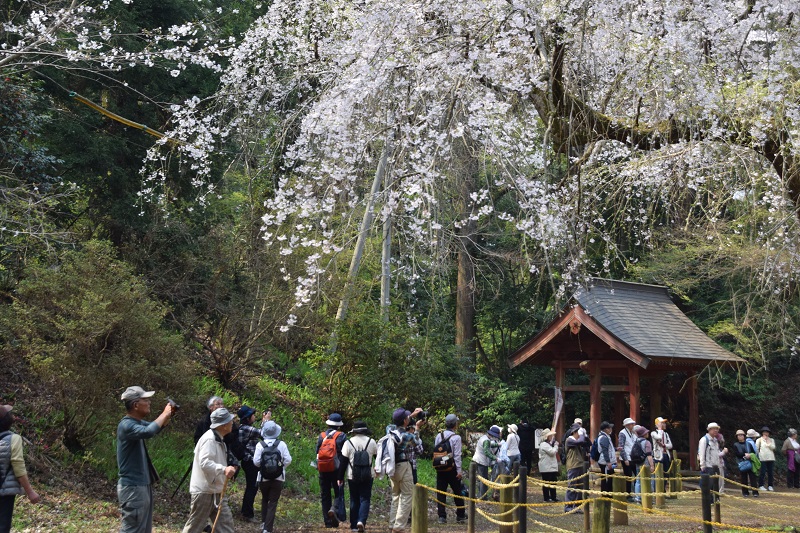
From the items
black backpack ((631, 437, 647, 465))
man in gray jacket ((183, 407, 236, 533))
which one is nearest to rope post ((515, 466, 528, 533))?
man in gray jacket ((183, 407, 236, 533))

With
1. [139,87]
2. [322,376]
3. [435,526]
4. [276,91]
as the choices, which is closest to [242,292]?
[322,376]

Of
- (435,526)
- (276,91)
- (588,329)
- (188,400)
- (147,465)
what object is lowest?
(435,526)

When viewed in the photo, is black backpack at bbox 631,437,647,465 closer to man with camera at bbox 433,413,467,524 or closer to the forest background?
the forest background

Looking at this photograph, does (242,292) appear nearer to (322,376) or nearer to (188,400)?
(322,376)

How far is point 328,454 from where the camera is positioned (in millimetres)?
9203

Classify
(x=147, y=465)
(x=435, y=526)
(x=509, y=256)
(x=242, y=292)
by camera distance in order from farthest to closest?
(x=509, y=256), (x=242, y=292), (x=435, y=526), (x=147, y=465)

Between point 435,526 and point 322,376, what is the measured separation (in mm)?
4127

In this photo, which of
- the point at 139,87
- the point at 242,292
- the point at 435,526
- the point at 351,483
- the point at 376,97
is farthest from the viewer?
the point at 242,292

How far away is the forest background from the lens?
7.57m

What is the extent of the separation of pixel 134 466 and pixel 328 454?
12.5ft

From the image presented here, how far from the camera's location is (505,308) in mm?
22562

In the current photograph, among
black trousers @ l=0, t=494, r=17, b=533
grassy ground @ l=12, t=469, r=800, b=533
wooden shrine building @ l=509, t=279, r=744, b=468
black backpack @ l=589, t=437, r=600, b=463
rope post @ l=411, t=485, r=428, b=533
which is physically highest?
wooden shrine building @ l=509, t=279, r=744, b=468

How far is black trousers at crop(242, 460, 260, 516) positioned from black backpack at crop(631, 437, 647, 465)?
6457 millimetres

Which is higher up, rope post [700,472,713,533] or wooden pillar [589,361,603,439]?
wooden pillar [589,361,603,439]
